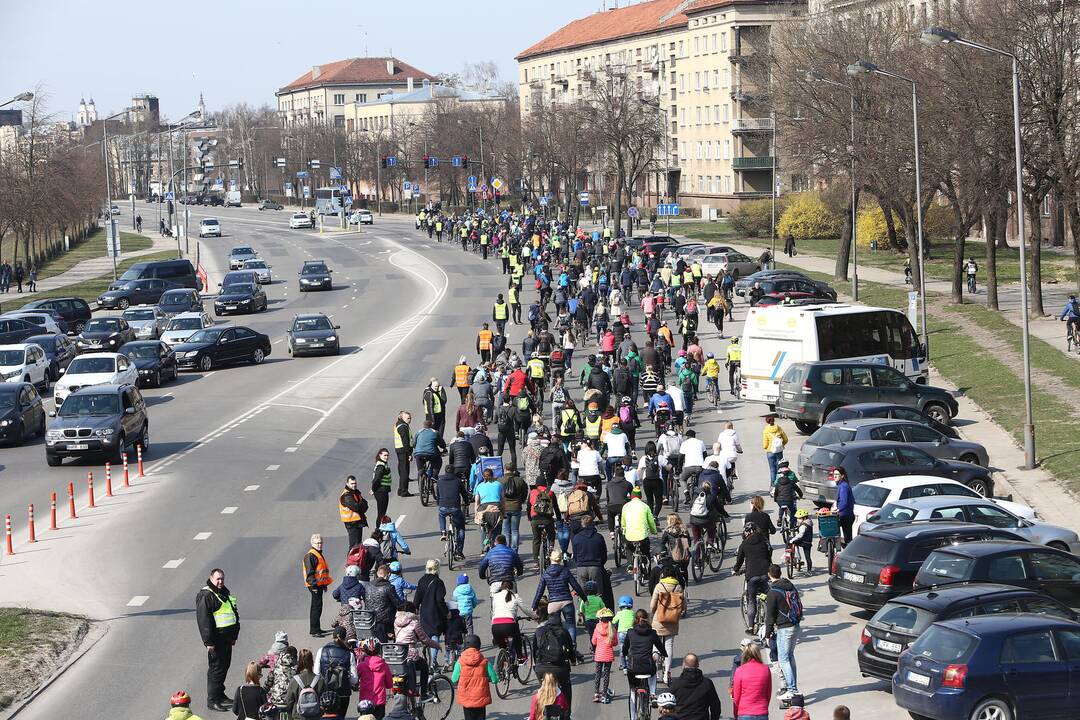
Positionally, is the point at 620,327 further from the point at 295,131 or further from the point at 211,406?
the point at 295,131

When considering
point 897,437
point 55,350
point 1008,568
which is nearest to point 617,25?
point 55,350

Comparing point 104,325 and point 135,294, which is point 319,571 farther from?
point 135,294

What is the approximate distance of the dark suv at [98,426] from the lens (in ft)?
98.1

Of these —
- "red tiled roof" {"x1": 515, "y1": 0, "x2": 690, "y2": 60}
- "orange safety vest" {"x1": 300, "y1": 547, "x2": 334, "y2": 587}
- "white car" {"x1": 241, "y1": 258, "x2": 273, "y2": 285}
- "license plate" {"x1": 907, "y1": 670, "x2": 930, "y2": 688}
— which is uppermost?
"red tiled roof" {"x1": 515, "y1": 0, "x2": 690, "y2": 60}

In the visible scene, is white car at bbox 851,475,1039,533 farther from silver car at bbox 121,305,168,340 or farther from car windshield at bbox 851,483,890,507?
silver car at bbox 121,305,168,340

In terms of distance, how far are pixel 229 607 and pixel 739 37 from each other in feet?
357

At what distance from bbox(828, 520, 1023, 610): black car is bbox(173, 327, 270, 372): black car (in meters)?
29.8

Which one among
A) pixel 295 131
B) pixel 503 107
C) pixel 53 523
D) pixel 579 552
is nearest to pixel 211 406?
pixel 53 523

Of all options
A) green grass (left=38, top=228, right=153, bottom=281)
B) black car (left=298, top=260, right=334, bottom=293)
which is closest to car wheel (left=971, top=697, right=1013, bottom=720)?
black car (left=298, top=260, right=334, bottom=293)

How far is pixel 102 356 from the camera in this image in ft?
127

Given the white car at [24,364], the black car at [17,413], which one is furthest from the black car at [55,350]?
the black car at [17,413]

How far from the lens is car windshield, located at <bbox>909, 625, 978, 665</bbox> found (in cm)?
1445

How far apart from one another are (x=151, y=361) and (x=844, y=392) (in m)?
20.8

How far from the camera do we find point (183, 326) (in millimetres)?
48531
